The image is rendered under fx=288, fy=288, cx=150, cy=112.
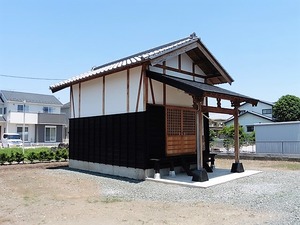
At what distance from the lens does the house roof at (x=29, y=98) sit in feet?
106

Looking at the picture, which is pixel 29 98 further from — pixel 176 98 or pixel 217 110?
pixel 217 110

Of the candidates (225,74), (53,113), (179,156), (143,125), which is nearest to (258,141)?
(225,74)

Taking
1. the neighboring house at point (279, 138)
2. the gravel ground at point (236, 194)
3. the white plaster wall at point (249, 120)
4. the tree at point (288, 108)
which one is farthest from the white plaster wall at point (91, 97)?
the white plaster wall at point (249, 120)

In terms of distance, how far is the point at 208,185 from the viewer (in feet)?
26.8

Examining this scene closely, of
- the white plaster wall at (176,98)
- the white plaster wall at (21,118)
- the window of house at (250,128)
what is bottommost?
the window of house at (250,128)

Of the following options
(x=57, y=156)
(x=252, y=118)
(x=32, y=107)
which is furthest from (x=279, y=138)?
(x=32, y=107)

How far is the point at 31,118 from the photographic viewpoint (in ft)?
104

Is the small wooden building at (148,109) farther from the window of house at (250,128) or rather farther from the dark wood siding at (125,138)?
the window of house at (250,128)

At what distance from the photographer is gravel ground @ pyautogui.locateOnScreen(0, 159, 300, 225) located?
205 inches

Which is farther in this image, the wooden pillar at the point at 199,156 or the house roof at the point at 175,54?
the house roof at the point at 175,54

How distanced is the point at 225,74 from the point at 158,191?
6296 mm

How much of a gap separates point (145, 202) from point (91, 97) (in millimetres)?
6494

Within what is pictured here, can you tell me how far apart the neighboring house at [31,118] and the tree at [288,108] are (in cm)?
2347

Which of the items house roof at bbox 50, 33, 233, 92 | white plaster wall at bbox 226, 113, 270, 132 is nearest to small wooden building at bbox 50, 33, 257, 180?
house roof at bbox 50, 33, 233, 92
